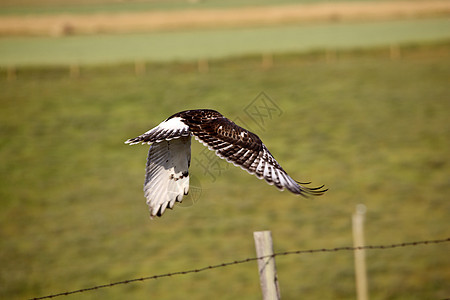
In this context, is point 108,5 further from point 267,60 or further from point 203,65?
point 267,60

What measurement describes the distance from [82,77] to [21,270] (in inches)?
1221

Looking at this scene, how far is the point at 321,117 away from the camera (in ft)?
136

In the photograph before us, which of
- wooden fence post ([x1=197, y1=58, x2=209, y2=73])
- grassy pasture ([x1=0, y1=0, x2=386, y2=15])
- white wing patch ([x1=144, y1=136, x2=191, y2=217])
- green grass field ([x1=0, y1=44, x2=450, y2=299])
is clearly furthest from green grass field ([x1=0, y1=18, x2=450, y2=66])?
white wing patch ([x1=144, y1=136, x2=191, y2=217])

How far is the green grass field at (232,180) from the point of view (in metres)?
21.6

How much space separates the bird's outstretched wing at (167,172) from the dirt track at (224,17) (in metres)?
56.5

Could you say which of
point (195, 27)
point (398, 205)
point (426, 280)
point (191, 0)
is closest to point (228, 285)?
point (426, 280)

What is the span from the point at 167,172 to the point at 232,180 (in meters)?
24.2

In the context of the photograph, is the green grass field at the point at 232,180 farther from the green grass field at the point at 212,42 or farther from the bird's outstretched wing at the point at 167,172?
the green grass field at the point at 212,42

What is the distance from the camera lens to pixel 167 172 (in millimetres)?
8172

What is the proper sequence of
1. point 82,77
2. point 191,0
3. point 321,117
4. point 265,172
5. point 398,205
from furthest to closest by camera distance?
point 191,0 < point 82,77 < point 321,117 < point 398,205 < point 265,172

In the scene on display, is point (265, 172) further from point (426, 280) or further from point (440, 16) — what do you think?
point (440, 16)

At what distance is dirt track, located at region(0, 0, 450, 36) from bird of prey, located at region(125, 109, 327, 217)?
5654cm

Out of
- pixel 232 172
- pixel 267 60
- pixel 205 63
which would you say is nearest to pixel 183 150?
pixel 232 172

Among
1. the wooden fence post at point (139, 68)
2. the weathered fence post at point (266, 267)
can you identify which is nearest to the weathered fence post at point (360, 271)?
the weathered fence post at point (266, 267)
